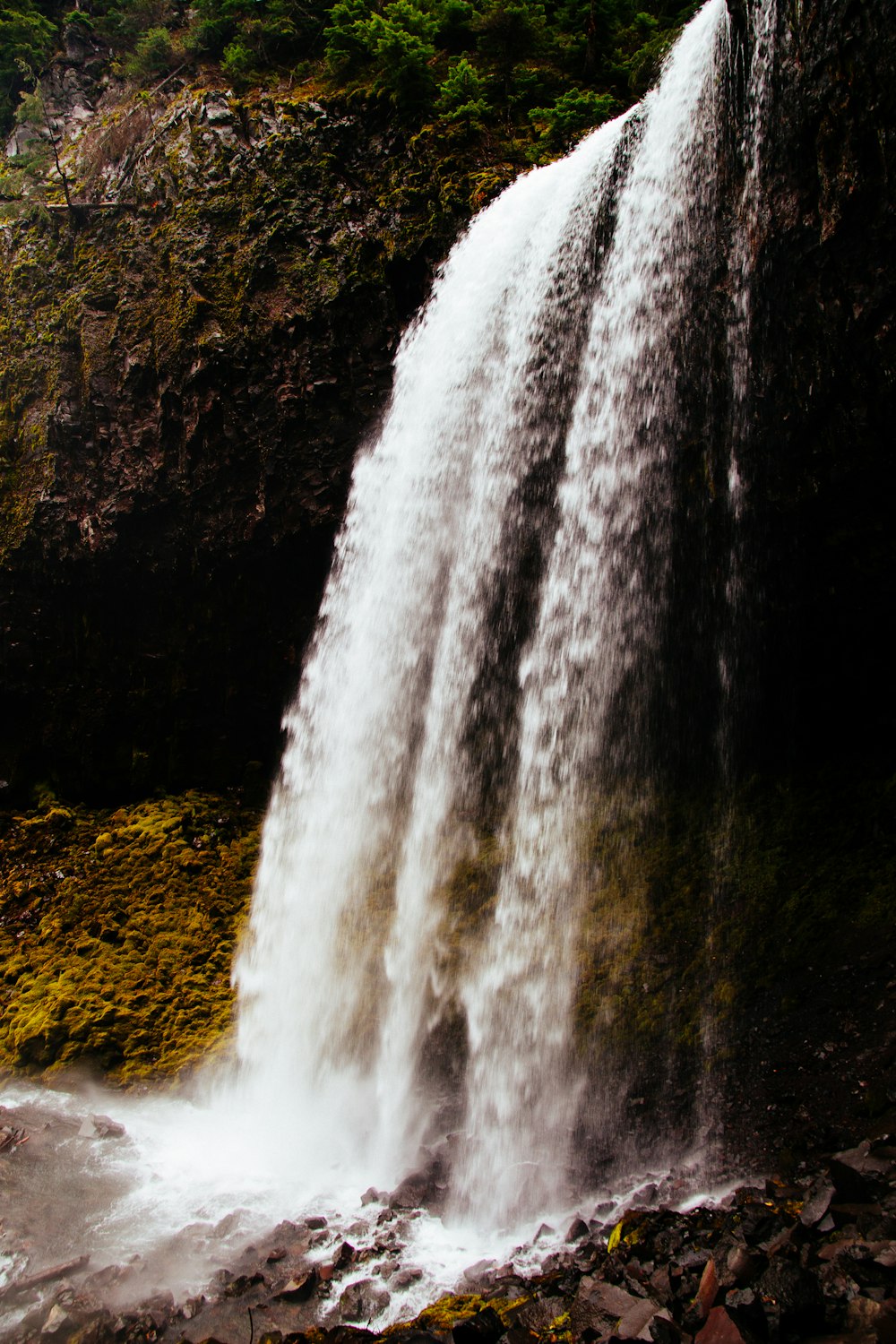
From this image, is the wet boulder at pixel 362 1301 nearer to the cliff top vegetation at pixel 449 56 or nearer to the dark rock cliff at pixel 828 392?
the dark rock cliff at pixel 828 392

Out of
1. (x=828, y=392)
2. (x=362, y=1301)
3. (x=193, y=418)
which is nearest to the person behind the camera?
(x=362, y=1301)

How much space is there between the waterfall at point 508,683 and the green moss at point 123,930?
2.23ft

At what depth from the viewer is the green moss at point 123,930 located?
7586 mm

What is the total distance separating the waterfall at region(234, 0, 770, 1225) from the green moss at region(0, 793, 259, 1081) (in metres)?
0.68

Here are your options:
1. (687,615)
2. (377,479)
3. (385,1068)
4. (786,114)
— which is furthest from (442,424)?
(385,1068)

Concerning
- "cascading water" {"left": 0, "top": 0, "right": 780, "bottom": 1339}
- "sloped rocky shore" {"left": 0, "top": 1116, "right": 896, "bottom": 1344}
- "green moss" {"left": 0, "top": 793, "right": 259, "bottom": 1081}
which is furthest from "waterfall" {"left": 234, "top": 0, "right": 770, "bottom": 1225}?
"sloped rocky shore" {"left": 0, "top": 1116, "right": 896, "bottom": 1344}

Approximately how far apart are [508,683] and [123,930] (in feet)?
18.8

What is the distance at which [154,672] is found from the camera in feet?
34.5

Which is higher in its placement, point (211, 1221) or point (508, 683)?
point (508, 683)

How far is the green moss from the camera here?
759 centimetres

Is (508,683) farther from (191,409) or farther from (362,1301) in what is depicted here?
(191,409)

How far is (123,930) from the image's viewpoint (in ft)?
29.5

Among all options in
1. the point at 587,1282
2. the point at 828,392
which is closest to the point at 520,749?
the point at 828,392

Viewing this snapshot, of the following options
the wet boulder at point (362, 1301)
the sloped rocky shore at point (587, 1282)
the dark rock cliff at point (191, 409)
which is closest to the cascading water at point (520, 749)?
the sloped rocky shore at point (587, 1282)
